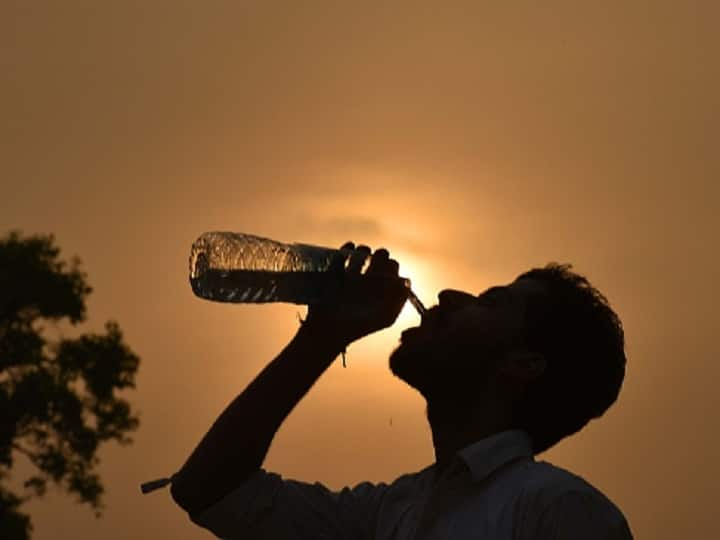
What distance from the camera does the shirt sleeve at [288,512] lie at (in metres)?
4.32

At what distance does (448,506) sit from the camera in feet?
13.1

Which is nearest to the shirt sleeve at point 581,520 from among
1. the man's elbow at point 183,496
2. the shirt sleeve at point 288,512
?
the shirt sleeve at point 288,512

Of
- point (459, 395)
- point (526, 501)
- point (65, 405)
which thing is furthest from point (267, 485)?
point (65, 405)

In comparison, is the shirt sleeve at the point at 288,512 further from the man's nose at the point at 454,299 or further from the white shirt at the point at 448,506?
the man's nose at the point at 454,299

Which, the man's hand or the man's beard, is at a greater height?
the man's hand

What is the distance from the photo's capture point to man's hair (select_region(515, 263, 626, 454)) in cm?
445

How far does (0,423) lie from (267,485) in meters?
19.8

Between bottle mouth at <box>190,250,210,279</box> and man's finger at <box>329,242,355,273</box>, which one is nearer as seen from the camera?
man's finger at <box>329,242,355,273</box>

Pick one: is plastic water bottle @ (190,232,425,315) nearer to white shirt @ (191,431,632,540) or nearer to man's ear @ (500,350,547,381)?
man's ear @ (500,350,547,381)

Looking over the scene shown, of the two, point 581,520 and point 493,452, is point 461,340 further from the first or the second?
point 581,520

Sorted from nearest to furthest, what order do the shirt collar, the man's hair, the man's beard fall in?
the shirt collar < the man's beard < the man's hair

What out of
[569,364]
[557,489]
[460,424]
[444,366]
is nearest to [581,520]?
[557,489]

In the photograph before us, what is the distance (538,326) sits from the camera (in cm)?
454

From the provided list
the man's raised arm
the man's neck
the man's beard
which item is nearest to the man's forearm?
the man's raised arm
